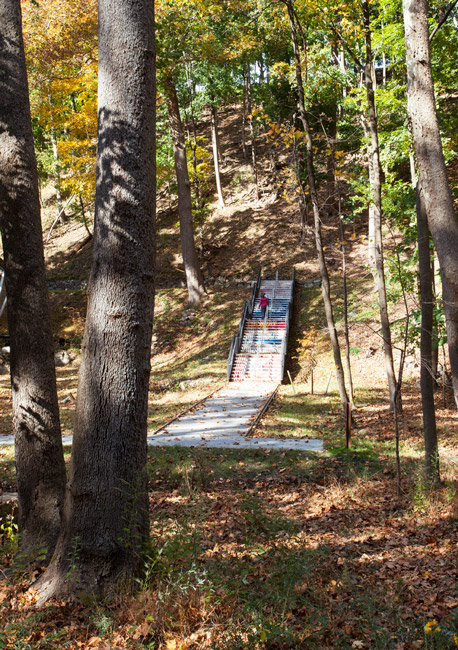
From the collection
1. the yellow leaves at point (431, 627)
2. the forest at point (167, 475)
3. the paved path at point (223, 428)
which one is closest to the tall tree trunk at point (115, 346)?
the forest at point (167, 475)

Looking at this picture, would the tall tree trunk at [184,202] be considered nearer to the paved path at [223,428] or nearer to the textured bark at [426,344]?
the paved path at [223,428]

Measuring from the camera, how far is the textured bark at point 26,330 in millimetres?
4688

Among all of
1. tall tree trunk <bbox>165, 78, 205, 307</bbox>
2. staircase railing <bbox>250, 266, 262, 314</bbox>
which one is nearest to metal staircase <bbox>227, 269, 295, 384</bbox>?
staircase railing <bbox>250, 266, 262, 314</bbox>

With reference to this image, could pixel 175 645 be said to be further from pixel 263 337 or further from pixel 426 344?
pixel 263 337

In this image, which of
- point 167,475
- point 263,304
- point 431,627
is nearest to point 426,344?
point 431,627

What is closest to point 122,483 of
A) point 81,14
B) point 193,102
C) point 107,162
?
point 107,162

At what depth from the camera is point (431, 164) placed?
5.75 meters

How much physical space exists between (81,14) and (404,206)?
40.8 ft

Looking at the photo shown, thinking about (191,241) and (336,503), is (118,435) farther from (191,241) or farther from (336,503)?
(191,241)

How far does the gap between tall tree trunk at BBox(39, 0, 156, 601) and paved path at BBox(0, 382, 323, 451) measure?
6.18 metres

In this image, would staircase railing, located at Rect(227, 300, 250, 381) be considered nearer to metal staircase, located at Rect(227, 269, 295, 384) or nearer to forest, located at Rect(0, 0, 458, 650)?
metal staircase, located at Rect(227, 269, 295, 384)

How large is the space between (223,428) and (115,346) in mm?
8515

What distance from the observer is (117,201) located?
12.5 feet

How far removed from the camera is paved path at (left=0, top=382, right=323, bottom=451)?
10.1 metres
